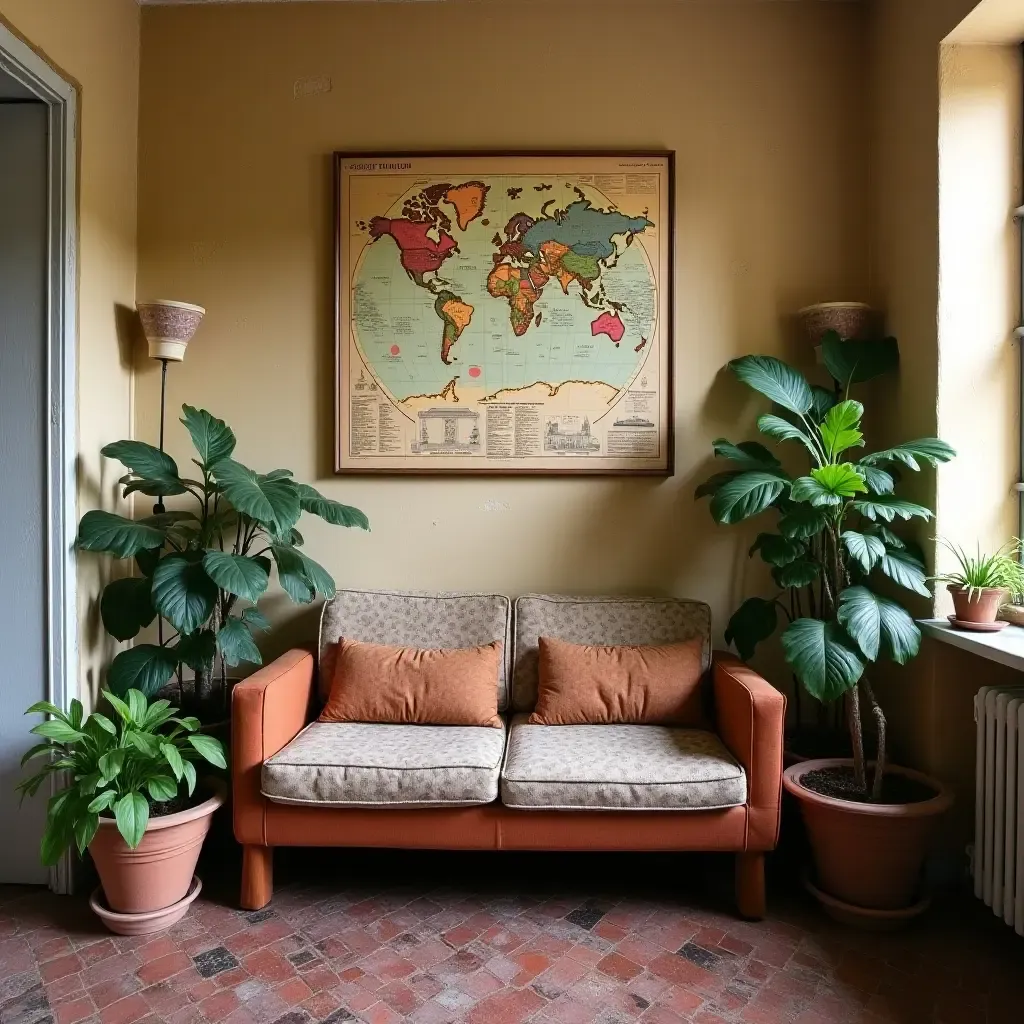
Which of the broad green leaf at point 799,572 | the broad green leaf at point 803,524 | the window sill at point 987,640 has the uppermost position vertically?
the broad green leaf at point 803,524

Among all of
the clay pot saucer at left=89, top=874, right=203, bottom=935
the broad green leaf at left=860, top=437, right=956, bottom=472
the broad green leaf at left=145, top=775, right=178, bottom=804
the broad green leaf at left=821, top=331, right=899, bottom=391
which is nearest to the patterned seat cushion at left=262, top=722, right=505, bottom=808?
the broad green leaf at left=145, top=775, right=178, bottom=804

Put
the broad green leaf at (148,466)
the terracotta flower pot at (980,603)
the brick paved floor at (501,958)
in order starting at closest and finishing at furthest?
the brick paved floor at (501,958) < the terracotta flower pot at (980,603) < the broad green leaf at (148,466)

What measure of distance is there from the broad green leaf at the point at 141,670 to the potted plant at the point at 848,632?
186 centimetres

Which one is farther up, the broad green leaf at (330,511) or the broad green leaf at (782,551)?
the broad green leaf at (330,511)

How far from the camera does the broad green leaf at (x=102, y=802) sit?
2.00m

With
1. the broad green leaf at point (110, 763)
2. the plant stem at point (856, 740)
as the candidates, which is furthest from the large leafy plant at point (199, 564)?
the plant stem at point (856, 740)

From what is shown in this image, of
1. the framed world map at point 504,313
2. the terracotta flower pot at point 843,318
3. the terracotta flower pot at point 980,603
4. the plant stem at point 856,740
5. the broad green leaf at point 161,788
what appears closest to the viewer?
the broad green leaf at point 161,788

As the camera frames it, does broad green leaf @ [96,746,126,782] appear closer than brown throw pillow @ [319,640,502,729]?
Yes

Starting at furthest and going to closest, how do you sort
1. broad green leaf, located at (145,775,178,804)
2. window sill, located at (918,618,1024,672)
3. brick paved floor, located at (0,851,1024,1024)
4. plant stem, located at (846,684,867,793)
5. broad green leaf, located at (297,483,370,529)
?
broad green leaf, located at (297,483,370,529)
plant stem, located at (846,684,867,793)
broad green leaf, located at (145,775,178,804)
window sill, located at (918,618,1024,672)
brick paved floor, located at (0,851,1024,1024)

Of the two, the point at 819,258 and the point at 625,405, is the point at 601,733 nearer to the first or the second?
the point at 625,405

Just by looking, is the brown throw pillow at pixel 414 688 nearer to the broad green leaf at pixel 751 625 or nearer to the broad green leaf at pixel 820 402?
the broad green leaf at pixel 751 625

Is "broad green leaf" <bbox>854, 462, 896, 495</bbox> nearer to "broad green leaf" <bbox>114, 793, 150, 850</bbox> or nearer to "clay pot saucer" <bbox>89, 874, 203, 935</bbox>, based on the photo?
"broad green leaf" <bbox>114, 793, 150, 850</bbox>

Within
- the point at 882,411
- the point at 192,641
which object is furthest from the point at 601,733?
the point at 882,411

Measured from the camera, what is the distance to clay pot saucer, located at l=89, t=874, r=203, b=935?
2156 millimetres
